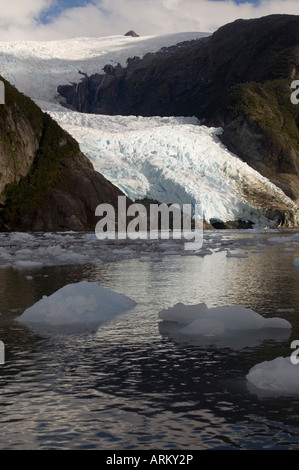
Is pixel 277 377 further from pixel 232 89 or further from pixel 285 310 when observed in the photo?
pixel 232 89

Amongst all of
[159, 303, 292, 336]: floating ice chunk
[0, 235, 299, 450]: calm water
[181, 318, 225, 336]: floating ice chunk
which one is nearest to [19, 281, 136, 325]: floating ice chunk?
[0, 235, 299, 450]: calm water

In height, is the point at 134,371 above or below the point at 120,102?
below

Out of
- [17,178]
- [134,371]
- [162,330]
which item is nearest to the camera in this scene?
[134,371]

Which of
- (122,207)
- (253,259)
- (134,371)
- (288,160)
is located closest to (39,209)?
(122,207)

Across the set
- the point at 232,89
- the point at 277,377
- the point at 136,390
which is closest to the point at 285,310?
the point at 277,377

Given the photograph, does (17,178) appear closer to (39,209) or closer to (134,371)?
(39,209)

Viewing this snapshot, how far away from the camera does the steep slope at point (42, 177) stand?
5997 centimetres

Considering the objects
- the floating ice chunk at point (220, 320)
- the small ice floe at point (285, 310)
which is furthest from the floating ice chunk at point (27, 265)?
the small ice floe at point (285, 310)

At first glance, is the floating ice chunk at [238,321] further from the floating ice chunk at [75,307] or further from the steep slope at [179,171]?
the steep slope at [179,171]

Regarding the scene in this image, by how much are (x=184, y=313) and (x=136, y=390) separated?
4.08 metres

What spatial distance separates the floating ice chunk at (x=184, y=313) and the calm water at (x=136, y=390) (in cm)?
31

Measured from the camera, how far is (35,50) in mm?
122375

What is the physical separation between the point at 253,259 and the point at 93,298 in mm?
14130

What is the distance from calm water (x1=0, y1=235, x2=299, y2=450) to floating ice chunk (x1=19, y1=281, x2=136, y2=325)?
397 millimetres
